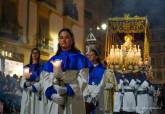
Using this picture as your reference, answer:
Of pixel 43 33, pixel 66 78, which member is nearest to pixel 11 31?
pixel 43 33

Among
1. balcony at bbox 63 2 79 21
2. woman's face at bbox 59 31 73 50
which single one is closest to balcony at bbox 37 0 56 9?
balcony at bbox 63 2 79 21

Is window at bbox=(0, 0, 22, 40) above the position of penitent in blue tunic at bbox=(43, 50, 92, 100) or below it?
above

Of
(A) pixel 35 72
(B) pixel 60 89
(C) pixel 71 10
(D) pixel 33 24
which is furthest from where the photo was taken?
(C) pixel 71 10

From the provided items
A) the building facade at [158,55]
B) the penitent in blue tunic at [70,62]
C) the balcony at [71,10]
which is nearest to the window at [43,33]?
the balcony at [71,10]

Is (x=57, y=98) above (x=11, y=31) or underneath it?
underneath

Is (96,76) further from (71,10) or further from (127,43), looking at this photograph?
(71,10)

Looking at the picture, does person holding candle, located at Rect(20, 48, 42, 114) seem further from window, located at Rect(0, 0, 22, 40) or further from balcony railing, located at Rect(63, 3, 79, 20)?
balcony railing, located at Rect(63, 3, 79, 20)

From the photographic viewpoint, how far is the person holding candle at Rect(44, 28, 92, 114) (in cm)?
402

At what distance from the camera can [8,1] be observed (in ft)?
55.0

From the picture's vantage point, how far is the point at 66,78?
4227mm

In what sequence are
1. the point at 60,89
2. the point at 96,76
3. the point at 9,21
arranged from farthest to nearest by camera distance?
the point at 9,21 < the point at 96,76 < the point at 60,89

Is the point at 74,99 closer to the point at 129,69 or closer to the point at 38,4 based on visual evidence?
the point at 129,69

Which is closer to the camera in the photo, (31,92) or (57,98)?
(57,98)

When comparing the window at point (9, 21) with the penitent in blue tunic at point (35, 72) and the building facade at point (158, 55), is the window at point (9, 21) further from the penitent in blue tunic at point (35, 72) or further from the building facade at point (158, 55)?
the building facade at point (158, 55)
